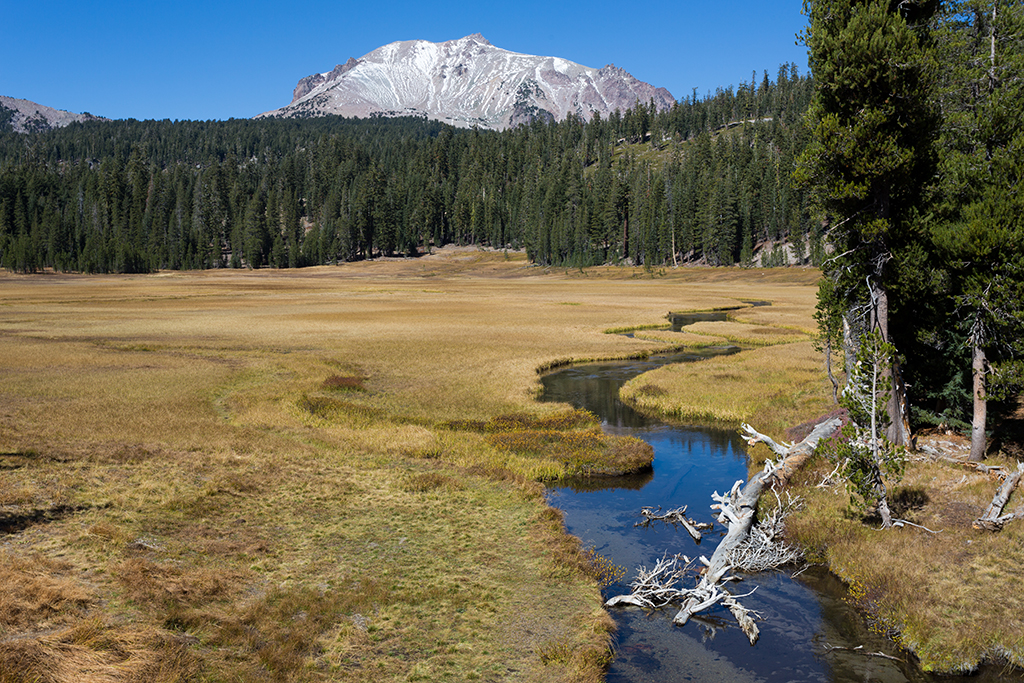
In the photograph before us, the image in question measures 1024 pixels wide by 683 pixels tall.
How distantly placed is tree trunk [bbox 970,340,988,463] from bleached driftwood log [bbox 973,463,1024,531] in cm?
370

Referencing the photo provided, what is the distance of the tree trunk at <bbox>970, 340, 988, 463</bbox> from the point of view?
18.4m

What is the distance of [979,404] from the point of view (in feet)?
60.8

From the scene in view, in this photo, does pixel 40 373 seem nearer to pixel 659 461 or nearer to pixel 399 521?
pixel 399 521

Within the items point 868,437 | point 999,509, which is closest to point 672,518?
point 868,437

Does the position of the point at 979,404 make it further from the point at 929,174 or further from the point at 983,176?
the point at 929,174

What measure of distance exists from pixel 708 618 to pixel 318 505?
10.2 m

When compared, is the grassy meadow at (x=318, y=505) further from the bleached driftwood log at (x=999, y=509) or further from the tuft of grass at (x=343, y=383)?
the bleached driftwood log at (x=999, y=509)

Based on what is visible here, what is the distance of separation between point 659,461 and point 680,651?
1274 centimetres

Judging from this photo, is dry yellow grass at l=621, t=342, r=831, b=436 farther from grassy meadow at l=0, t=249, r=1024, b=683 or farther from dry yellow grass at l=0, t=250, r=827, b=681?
dry yellow grass at l=0, t=250, r=827, b=681

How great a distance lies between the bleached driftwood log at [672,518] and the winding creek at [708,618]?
256mm

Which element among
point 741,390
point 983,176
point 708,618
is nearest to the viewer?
point 708,618

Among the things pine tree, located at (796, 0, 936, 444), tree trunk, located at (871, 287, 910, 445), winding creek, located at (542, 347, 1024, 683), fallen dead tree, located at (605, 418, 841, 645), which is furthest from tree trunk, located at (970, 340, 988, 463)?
winding creek, located at (542, 347, 1024, 683)

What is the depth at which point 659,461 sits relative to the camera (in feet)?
81.5

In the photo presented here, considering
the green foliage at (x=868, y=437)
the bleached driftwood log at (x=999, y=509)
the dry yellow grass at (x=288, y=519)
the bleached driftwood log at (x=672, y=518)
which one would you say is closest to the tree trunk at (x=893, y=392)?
the green foliage at (x=868, y=437)
